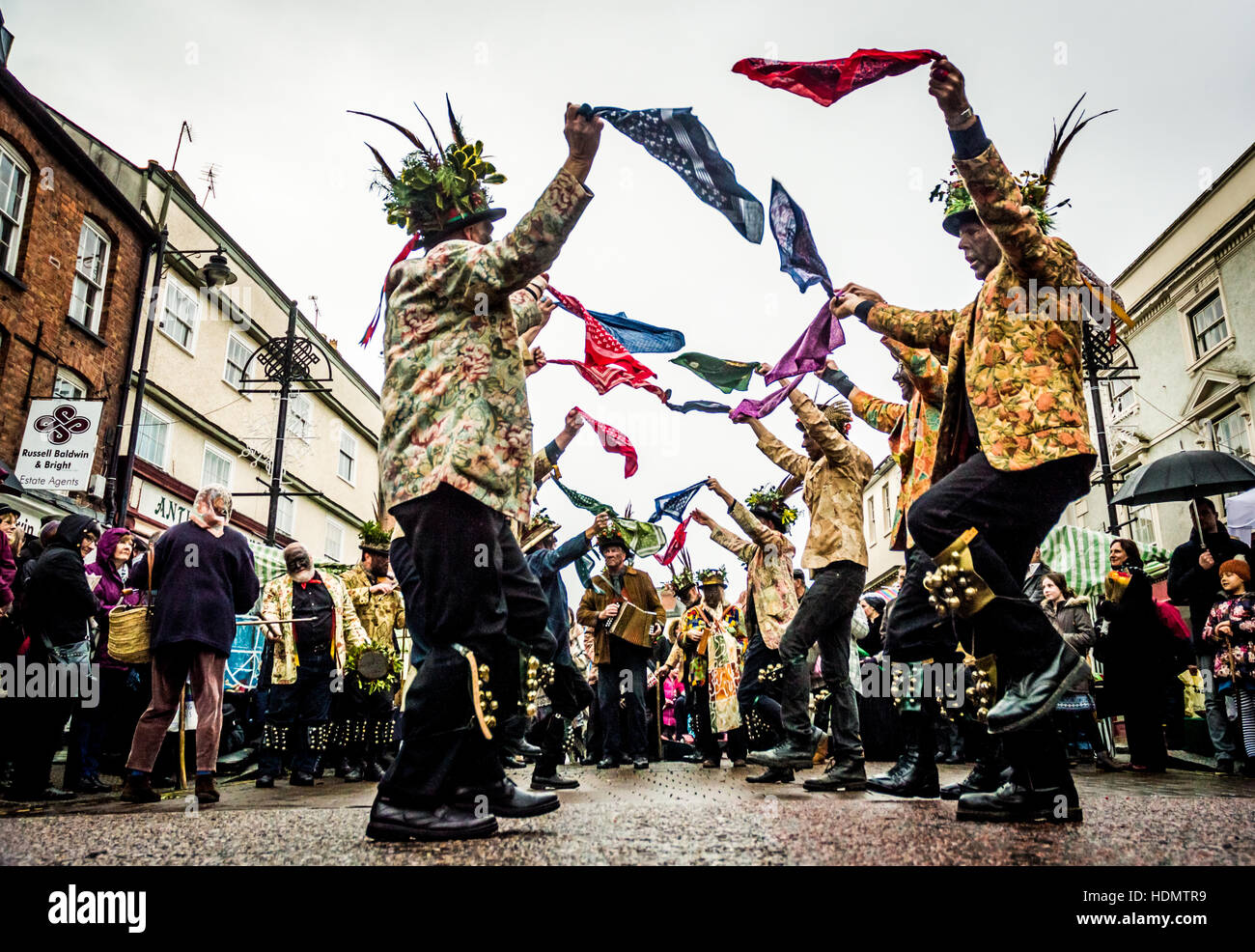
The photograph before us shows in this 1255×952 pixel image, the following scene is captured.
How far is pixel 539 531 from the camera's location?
7.81 m

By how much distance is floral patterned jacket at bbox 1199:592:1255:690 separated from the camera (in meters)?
7.20

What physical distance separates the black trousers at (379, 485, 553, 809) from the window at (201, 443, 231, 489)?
20895mm

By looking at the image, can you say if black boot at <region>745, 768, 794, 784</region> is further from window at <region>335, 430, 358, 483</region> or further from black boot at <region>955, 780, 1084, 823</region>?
window at <region>335, 430, 358, 483</region>

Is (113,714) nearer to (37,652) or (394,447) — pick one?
(37,652)

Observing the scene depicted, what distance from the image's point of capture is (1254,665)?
7.14 m

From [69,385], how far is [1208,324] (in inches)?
1082

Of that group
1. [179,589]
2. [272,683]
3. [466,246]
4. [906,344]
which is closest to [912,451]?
[906,344]

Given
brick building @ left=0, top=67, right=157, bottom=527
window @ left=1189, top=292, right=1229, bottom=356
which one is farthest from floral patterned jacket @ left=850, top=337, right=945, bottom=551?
window @ left=1189, top=292, right=1229, bottom=356

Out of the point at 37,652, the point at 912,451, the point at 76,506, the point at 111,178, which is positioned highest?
the point at 111,178

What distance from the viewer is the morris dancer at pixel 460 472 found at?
9.32 ft

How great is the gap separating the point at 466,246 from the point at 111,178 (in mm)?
20945

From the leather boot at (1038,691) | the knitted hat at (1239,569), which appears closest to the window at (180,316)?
the knitted hat at (1239,569)

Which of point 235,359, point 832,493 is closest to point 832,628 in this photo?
point 832,493

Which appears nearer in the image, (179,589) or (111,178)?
(179,589)
